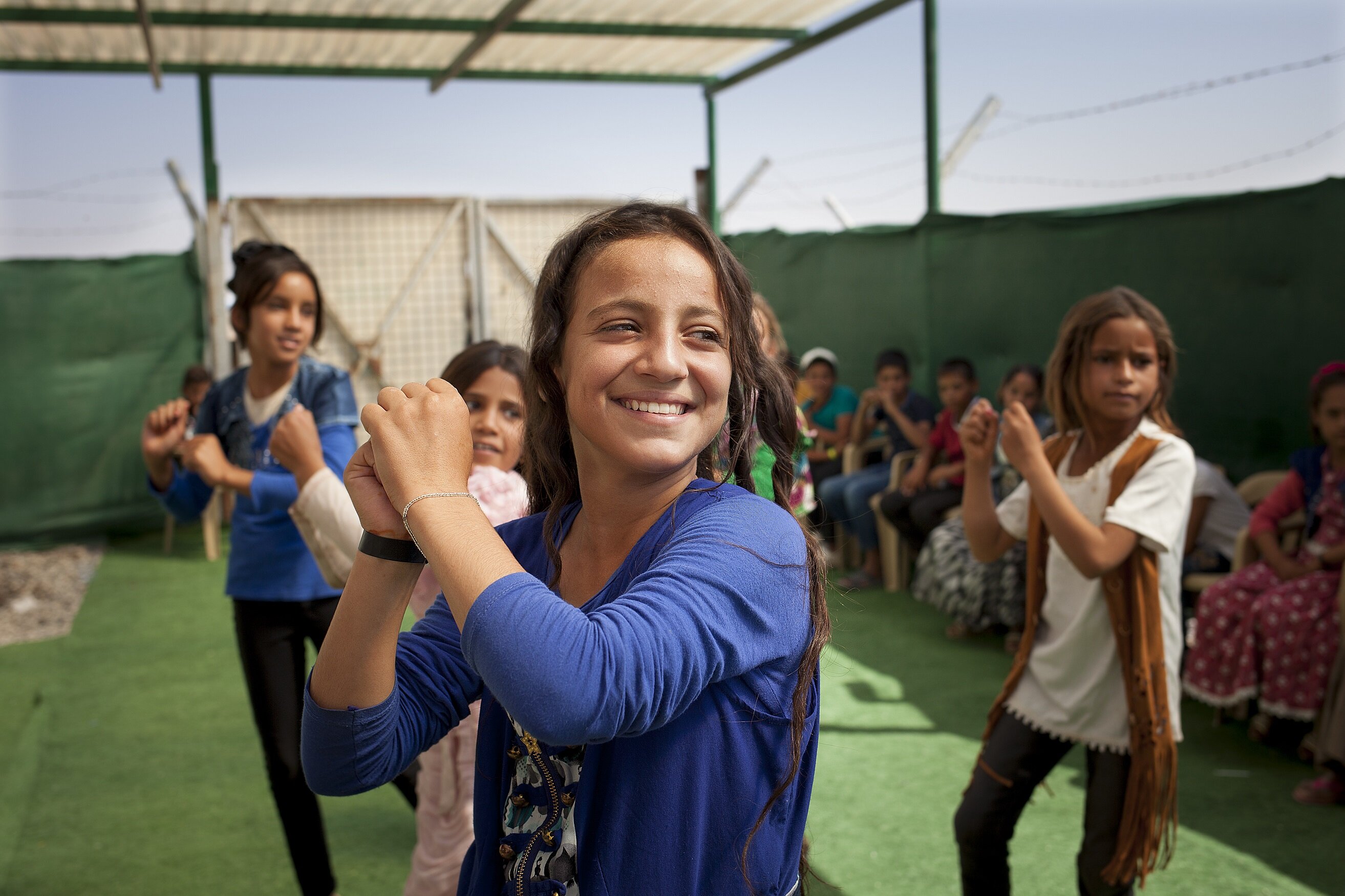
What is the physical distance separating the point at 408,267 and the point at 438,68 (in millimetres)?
2063

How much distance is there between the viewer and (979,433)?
2.42 meters

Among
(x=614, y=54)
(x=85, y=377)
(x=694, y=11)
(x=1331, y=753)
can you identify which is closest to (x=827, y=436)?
(x=694, y=11)

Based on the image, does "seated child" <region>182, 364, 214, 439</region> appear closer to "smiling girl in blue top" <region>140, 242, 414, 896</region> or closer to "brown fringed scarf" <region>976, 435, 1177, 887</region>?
"smiling girl in blue top" <region>140, 242, 414, 896</region>

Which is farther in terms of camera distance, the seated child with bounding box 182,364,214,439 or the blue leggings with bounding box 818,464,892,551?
the seated child with bounding box 182,364,214,439

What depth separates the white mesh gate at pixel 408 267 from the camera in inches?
424

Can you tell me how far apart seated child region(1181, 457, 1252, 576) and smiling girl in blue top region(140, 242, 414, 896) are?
3588 mm

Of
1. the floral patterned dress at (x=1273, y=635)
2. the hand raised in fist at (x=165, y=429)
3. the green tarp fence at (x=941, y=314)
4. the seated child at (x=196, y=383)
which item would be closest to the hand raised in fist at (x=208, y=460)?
the hand raised in fist at (x=165, y=429)

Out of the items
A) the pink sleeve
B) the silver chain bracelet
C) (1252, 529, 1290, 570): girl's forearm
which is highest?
the silver chain bracelet

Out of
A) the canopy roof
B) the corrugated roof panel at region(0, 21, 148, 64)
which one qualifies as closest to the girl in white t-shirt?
the canopy roof

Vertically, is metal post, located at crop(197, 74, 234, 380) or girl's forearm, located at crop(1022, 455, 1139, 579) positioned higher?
metal post, located at crop(197, 74, 234, 380)

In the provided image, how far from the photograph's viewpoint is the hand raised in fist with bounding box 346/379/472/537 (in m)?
1.04

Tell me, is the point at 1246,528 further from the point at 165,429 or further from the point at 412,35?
the point at 412,35

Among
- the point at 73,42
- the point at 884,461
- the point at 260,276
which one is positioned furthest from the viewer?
the point at 73,42

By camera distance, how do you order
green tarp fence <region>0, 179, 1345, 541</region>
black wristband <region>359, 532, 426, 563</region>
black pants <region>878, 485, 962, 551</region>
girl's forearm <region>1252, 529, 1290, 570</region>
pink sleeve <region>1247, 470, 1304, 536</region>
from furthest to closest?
black pants <region>878, 485, 962, 551</region> → green tarp fence <region>0, 179, 1345, 541</region> → pink sleeve <region>1247, 470, 1304, 536</region> → girl's forearm <region>1252, 529, 1290, 570</region> → black wristband <region>359, 532, 426, 563</region>
